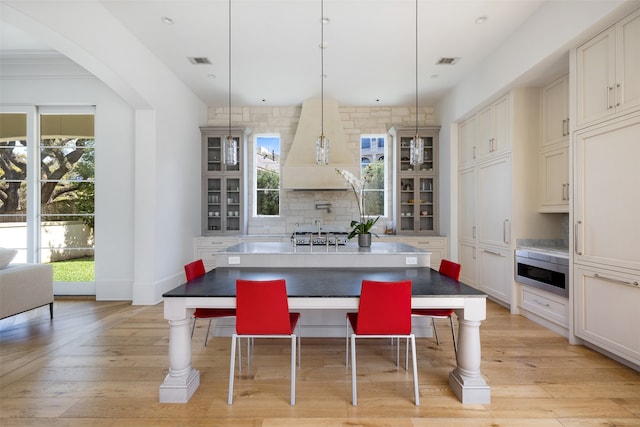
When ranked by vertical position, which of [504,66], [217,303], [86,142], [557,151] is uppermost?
[504,66]

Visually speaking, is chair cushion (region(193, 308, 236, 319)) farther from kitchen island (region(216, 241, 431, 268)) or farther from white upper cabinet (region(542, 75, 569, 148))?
white upper cabinet (region(542, 75, 569, 148))

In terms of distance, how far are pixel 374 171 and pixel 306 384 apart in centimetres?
466

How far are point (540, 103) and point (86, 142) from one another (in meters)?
6.12

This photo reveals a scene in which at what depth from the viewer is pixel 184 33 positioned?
3.63m

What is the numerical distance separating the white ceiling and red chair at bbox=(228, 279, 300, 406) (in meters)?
2.75

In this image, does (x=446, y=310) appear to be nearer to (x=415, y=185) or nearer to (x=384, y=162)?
(x=415, y=185)

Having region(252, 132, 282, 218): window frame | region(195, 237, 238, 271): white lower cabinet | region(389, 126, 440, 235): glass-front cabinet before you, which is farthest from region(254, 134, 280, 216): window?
region(389, 126, 440, 235): glass-front cabinet

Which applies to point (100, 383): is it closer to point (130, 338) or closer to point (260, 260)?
point (130, 338)

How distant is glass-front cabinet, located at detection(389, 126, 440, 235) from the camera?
Answer: 591 centimetres

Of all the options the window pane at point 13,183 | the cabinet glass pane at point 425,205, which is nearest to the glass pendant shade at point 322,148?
the cabinet glass pane at point 425,205

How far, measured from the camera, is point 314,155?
5.60 metres

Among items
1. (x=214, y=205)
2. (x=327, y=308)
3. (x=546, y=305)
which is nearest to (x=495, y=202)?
(x=546, y=305)

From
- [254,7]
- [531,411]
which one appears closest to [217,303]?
[531,411]

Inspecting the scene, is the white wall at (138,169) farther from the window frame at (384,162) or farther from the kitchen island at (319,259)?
the window frame at (384,162)
